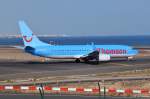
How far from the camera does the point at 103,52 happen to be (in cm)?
7331

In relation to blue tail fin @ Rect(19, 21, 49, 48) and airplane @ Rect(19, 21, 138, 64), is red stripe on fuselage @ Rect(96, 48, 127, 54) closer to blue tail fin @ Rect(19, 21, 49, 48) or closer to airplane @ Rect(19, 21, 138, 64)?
airplane @ Rect(19, 21, 138, 64)

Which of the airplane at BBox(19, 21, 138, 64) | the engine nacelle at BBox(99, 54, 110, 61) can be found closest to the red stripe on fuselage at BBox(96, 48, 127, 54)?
the airplane at BBox(19, 21, 138, 64)

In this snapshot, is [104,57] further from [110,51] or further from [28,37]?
[28,37]

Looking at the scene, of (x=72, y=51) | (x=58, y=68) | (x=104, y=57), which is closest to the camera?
(x=58, y=68)

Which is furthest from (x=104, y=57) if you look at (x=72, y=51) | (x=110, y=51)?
(x=72, y=51)

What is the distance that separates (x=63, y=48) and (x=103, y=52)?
633 cm

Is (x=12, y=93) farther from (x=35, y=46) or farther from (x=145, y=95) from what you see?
(x=35, y=46)

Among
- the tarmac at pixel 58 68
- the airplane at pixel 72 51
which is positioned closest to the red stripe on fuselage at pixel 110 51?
the airplane at pixel 72 51

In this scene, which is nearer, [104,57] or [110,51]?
[104,57]

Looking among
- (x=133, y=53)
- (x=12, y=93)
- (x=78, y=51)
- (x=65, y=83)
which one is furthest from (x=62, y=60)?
(x=12, y=93)

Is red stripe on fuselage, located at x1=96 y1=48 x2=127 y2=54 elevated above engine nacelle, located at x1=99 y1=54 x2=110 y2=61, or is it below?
above

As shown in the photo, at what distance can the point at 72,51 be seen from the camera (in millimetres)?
73000

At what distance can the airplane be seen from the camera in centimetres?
7188

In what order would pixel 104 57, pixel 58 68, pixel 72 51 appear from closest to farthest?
pixel 58 68 < pixel 104 57 < pixel 72 51
